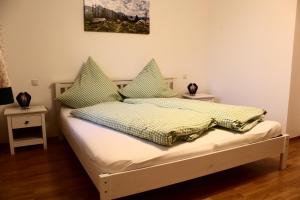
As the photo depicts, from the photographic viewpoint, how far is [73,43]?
11.5 ft

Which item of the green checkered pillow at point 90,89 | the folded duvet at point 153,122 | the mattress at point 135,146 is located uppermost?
the green checkered pillow at point 90,89

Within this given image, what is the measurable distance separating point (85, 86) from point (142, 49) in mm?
1155

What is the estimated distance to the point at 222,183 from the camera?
2.31 m

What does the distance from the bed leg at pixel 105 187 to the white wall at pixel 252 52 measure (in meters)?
2.68

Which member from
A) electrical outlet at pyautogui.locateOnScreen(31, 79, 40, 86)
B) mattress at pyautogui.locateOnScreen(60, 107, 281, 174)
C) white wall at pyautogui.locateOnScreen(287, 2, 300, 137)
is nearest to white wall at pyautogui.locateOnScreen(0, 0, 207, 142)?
electrical outlet at pyautogui.locateOnScreen(31, 79, 40, 86)

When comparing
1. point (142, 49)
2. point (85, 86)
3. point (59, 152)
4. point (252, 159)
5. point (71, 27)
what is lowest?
point (59, 152)

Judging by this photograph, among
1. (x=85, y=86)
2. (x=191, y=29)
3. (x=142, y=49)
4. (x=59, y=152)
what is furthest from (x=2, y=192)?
(x=191, y=29)

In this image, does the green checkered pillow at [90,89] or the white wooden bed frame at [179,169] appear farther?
the green checkered pillow at [90,89]

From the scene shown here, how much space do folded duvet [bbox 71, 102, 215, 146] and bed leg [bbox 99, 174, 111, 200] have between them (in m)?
0.49

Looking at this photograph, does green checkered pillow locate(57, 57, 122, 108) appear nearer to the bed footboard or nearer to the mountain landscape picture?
the mountain landscape picture

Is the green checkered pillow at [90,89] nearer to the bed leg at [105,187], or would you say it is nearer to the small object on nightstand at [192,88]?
the small object on nightstand at [192,88]

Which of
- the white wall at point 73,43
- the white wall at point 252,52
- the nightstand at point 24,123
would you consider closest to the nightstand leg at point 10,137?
the nightstand at point 24,123

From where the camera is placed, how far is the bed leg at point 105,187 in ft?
5.39

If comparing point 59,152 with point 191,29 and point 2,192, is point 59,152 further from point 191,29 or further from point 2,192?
A: point 191,29
